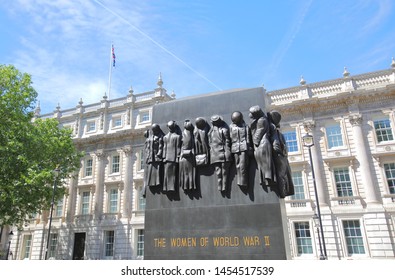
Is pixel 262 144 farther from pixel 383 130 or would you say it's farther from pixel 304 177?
pixel 383 130

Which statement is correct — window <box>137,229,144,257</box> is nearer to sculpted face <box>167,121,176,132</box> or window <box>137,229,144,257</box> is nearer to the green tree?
the green tree

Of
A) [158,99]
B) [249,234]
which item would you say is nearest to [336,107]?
[158,99]

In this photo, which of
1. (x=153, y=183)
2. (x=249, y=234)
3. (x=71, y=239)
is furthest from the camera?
(x=71, y=239)

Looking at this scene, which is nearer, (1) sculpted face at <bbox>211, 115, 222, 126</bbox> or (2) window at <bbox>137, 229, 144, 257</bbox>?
(1) sculpted face at <bbox>211, 115, 222, 126</bbox>

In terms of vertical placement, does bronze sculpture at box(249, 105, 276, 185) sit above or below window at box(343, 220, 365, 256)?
above

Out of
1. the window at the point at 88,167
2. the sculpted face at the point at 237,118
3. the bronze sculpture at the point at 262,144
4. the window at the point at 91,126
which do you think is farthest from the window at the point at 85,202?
the bronze sculpture at the point at 262,144

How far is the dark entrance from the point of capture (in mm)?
31094

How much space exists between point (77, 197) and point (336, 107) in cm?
2761

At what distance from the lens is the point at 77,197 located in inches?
1314

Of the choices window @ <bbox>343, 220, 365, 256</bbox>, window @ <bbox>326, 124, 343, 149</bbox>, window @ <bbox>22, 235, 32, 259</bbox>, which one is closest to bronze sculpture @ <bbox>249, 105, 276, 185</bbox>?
window @ <bbox>343, 220, 365, 256</bbox>

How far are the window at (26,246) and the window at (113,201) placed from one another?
11.1 m

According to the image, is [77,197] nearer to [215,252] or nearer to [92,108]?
[92,108]

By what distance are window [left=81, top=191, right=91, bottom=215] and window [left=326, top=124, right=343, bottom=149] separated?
81.1ft

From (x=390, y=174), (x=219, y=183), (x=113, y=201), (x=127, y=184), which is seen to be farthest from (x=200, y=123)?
(x=113, y=201)
